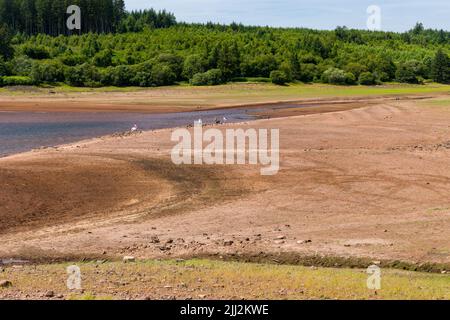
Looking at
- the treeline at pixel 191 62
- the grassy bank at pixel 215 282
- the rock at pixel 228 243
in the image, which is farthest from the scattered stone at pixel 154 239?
the treeline at pixel 191 62

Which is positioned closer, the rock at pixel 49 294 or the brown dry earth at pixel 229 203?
the rock at pixel 49 294

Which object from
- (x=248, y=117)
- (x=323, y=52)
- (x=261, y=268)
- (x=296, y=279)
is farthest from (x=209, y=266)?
(x=323, y=52)

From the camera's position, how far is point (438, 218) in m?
17.3

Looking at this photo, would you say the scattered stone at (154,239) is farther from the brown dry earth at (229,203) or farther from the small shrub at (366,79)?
the small shrub at (366,79)

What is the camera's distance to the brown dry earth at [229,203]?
15.0 m

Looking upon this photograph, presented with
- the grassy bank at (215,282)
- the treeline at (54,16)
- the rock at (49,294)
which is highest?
the treeline at (54,16)

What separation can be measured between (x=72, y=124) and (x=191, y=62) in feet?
195

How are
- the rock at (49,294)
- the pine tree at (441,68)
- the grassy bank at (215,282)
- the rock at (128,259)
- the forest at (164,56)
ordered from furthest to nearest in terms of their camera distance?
the pine tree at (441,68), the forest at (164,56), the rock at (128,259), the grassy bank at (215,282), the rock at (49,294)

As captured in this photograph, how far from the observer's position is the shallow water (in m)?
37.7

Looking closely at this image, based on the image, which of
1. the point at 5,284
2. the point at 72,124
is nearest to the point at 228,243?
the point at 5,284

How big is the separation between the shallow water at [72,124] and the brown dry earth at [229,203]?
173 inches

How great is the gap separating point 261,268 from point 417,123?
33919 mm

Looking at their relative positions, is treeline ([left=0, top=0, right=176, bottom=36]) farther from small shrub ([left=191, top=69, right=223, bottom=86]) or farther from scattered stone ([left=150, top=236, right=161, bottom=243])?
scattered stone ([left=150, top=236, right=161, bottom=243])

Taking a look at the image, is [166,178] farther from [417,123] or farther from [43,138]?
[417,123]
